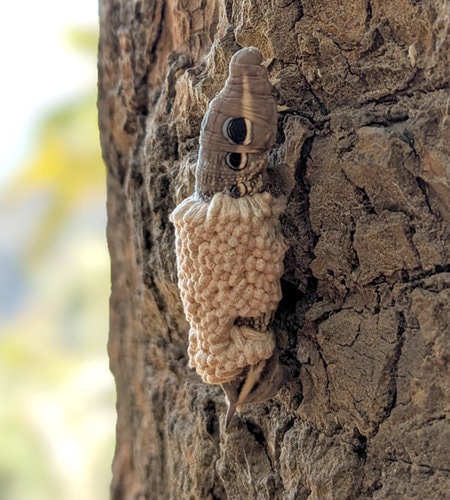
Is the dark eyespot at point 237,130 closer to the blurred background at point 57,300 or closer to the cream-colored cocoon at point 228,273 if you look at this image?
the cream-colored cocoon at point 228,273

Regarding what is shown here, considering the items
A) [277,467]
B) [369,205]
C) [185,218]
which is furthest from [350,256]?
[277,467]

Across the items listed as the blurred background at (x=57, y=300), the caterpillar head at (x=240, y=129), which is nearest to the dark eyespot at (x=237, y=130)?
the caterpillar head at (x=240, y=129)

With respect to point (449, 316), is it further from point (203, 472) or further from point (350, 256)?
point (203, 472)

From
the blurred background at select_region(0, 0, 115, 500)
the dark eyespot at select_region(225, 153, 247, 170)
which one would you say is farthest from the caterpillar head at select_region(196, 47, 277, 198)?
the blurred background at select_region(0, 0, 115, 500)

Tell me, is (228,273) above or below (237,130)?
below

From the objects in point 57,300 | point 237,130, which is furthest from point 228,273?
point 57,300

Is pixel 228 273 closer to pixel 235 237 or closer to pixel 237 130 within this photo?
pixel 235 237
